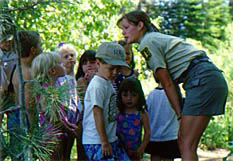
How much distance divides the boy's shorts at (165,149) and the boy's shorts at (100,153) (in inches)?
17.3

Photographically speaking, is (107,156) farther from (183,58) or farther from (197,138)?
(183,58)

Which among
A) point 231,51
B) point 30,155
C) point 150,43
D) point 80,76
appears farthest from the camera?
point 231,51

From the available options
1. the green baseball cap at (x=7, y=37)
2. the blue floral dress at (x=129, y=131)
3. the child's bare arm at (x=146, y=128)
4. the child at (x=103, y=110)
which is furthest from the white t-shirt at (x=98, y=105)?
the green baseball cap at (x=7, y=37)

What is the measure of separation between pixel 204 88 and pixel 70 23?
11.0ft

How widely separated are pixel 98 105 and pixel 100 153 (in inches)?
12.8

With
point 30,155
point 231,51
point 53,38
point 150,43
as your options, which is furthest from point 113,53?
point 231,51

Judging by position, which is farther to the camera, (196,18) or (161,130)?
(196,18)

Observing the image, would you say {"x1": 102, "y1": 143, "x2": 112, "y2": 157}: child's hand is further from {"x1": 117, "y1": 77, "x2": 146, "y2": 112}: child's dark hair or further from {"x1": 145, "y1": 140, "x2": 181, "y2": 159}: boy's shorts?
{"x1": 145, "y1": 140, "x2": 181, "y2": 159}: boy's shorts

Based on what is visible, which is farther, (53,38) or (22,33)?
(53,38)

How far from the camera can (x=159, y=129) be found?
3.29 metres

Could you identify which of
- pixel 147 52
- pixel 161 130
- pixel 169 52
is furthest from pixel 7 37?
pixel 161 130

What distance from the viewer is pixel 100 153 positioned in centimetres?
265

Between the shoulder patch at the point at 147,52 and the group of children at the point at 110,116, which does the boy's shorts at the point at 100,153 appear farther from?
the shoulder patch at the point at 147,52

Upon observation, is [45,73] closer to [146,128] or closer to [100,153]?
[100,153]
